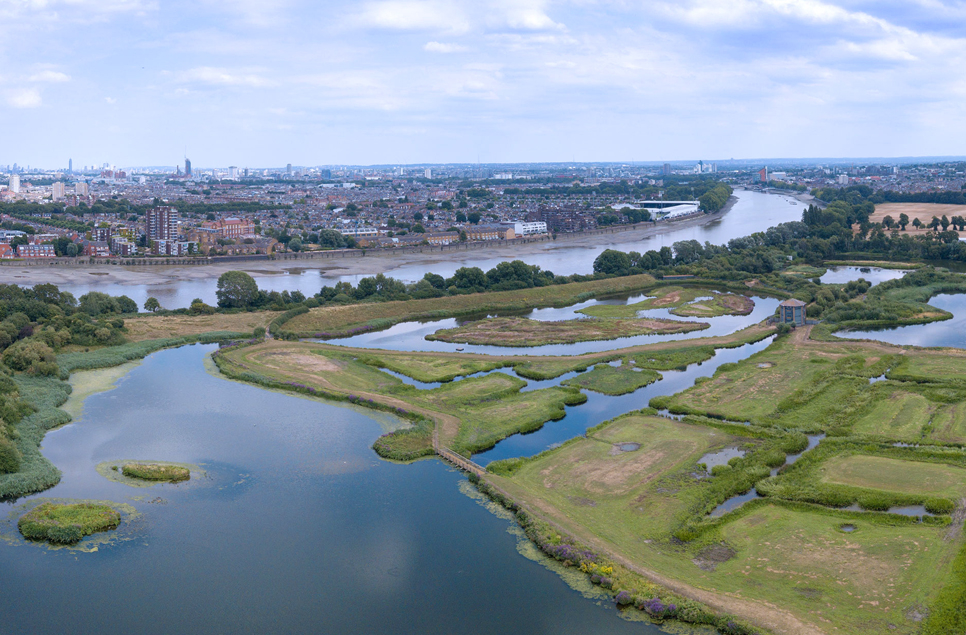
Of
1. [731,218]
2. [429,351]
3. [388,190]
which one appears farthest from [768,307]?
[388,190]

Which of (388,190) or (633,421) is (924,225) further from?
(388,190)

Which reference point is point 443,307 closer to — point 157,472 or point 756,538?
point 157,472

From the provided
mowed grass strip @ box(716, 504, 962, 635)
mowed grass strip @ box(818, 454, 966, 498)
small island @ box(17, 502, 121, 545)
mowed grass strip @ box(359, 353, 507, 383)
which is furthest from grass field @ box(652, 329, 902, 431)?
small island @ box(17, 502, 121, 545)

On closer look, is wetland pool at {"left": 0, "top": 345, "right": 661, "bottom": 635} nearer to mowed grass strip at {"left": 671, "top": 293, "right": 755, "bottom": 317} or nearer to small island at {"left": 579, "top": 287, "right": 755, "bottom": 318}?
small island at {"left": 579, "top": 287, "right": 755, "bottom": 318}

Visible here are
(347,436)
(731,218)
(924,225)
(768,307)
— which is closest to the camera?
(347,436)

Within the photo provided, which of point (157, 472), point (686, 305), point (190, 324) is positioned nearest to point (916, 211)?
point (686, 305)
